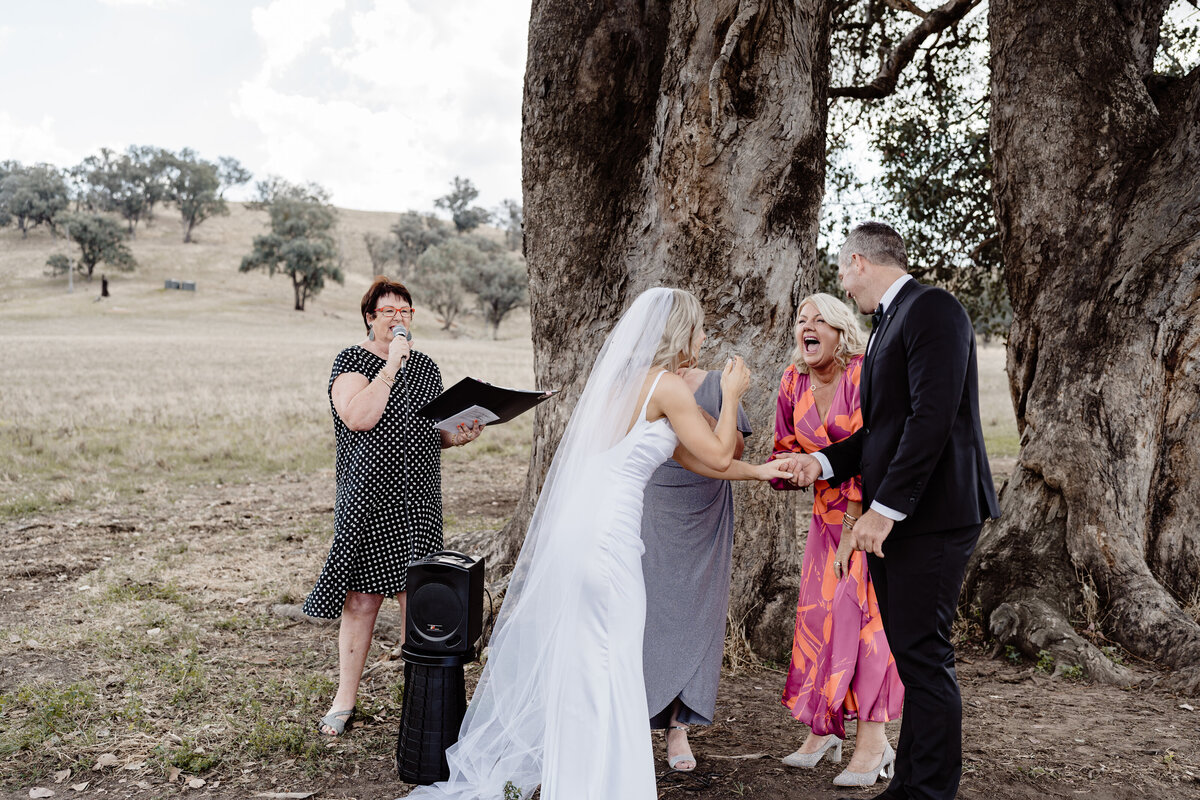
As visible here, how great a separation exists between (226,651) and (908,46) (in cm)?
852

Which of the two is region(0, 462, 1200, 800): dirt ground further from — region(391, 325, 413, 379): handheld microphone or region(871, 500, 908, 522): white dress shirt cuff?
region(391, 325, 413, 379): handheld microphone

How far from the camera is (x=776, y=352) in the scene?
5965 mm

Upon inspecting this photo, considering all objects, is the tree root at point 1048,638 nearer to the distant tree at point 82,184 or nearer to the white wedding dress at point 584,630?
the white wedding dress at point 584,630

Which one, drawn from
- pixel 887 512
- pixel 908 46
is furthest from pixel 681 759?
pixel 908 46

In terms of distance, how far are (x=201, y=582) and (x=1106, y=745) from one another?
692 cm

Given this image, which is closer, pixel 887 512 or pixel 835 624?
pixel 887 512

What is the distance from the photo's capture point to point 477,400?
15.1ft

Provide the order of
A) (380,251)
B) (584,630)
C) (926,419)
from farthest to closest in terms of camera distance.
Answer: (380,251), (584,630), (926,419)

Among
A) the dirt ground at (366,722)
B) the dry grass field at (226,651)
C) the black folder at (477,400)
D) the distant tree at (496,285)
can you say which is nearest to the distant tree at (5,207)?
the distant tree at (496,285)

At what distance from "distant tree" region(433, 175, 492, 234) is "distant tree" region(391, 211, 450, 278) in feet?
27.1

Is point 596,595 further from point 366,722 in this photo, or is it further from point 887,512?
point 366,722

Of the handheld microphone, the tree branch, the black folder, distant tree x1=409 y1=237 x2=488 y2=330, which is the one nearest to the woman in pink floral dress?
the black folder

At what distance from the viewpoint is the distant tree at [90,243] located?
69.1m

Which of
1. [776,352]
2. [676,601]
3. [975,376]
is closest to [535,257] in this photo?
[776,352]
